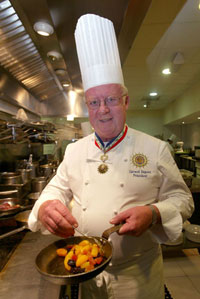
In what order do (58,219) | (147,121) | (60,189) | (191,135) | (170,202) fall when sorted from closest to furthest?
(58,219)
(170,202)
(60,189)
(191,135)
(147,121)

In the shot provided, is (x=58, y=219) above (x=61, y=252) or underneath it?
above

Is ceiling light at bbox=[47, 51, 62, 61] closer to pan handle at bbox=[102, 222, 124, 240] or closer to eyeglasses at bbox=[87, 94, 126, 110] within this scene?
eyeglasses at bbox=[87, 94, 126, 110]

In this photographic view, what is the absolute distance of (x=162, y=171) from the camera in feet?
3.35

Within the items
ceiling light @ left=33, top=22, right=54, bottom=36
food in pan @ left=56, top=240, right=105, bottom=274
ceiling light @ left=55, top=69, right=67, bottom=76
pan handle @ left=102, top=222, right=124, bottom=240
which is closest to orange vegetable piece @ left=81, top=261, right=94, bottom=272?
food in pan @ left=56, top=240, right=105, bottom=274

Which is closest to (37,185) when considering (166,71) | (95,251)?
→ (95,251)

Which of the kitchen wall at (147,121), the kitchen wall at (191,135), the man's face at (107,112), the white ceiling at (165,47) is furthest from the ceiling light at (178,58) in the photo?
the kitchen wall at (147,121)

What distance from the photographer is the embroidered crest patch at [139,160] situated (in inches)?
41.1

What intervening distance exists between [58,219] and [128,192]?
0.38 m

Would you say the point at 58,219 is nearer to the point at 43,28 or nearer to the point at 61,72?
the point at 43,28

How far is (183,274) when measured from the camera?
2264 millimetres

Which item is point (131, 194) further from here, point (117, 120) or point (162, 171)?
point (117, 120)

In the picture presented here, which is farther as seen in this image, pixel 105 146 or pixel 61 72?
pixel 61 72

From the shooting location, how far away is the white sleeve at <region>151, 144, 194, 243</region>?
0.88m

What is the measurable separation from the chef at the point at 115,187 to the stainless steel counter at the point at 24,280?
0.26 metres
